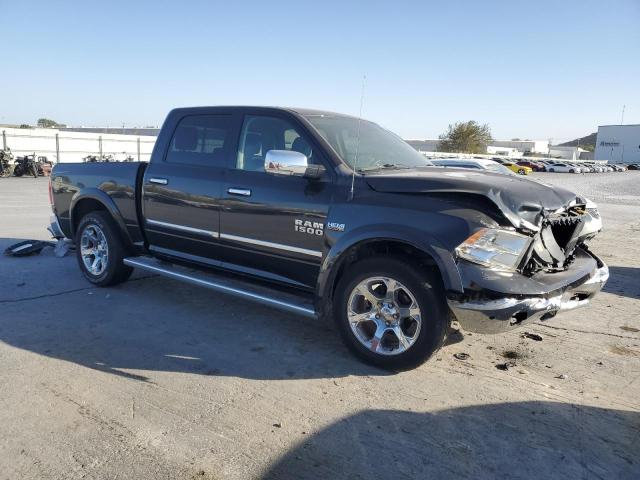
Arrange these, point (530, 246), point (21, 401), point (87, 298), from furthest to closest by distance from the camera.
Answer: point (87, 298) → point (530, 246) → point (21, 401)

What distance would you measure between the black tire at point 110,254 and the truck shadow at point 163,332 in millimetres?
124

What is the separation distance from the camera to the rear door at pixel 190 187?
16.3 feet

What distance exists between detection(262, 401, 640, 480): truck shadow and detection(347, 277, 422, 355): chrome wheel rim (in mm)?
654

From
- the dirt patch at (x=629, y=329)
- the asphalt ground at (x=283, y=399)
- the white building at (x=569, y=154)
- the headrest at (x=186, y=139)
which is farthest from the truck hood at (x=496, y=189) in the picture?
the white building at (x=569, y=154)

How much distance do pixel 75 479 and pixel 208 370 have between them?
1.36 metres

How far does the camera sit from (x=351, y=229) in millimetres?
3996

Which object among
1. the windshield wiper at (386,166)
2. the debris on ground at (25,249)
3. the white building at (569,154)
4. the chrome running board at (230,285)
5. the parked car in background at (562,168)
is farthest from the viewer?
the white building at (569,154)

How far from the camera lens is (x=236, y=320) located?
197 inches

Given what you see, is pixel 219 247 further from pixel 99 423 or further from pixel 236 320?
pixel 99 423

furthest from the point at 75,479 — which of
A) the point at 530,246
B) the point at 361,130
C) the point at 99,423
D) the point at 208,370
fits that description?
the point at 361,130

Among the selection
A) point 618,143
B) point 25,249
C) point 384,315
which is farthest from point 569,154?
point 384,315

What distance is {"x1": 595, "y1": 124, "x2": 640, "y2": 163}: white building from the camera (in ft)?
332

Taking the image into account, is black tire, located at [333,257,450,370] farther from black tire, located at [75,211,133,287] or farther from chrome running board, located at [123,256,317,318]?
black tire, located at [75,211,133,287]

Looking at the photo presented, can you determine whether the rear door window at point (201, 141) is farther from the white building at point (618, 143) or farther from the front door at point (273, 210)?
the white building at point (618, 143)
